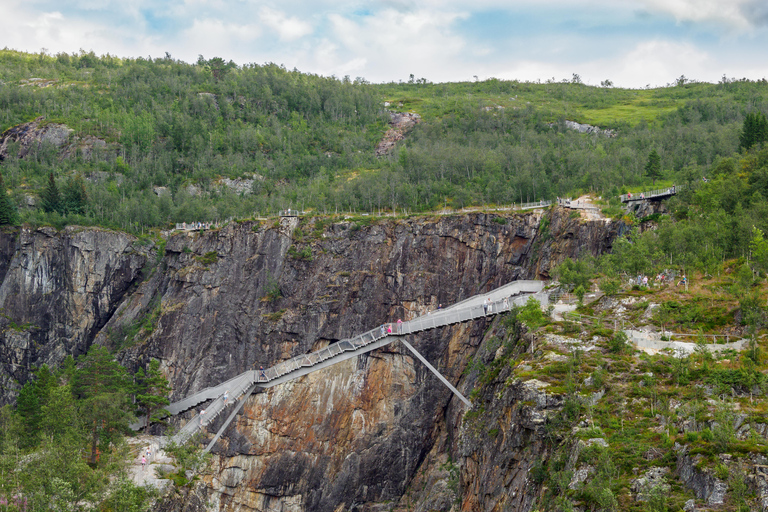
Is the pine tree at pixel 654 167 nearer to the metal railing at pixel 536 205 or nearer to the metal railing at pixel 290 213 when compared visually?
the metal railing at pixel 536 205

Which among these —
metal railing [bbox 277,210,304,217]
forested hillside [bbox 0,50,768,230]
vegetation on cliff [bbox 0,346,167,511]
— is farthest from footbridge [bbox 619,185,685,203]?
vegetation on cliff [bbox 0,346,167,511]

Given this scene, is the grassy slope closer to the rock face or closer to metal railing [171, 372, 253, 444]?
metal railing [171, 372, 253, 444]

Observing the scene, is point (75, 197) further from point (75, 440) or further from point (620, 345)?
point (620, 345)

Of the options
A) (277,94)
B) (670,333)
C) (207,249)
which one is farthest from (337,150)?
(670,333)

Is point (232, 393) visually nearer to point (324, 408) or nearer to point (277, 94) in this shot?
point (324, 408)

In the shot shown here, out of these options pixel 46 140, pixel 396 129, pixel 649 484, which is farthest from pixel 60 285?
pixel 649 484

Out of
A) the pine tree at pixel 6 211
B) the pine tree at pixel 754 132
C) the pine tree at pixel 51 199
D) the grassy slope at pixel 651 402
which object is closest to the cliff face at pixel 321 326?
the pine tree at pixel 6 211
